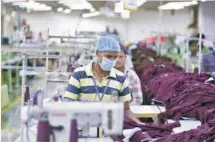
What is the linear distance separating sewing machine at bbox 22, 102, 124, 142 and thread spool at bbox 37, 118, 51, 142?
0.02 metres

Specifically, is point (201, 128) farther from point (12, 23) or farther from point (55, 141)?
point (12, 23)

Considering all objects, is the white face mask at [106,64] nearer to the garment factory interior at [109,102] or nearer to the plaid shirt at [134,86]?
the garment factory interior at [109,102]

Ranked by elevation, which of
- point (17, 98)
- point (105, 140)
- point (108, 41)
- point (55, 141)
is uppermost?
point (108, 41)

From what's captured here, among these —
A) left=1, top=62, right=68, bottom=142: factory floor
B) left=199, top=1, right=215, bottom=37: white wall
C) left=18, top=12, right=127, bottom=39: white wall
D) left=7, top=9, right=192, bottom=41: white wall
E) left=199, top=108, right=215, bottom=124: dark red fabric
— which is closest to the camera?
left=199, top=108, right=215, bottom=124: dark red fabric

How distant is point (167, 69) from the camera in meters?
7.10

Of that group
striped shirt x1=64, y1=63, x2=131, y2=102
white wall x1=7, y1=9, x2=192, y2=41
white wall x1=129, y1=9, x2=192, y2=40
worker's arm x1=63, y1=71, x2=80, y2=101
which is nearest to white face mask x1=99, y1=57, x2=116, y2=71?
striped shirt x1=64, y1=63, x2=131, y2=102

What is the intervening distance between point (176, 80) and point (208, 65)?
1455 millimetres

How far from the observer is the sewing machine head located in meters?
2.02

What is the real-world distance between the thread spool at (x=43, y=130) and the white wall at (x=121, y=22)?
18936 mm

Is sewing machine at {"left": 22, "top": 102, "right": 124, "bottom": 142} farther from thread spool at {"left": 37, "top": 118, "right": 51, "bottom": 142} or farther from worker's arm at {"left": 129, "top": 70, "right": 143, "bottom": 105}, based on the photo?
worker's arm at {"left": 129, "top": 70, "right": 143, "bottom": 105}

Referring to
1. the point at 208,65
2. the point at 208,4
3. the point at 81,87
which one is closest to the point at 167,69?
the point at 208,65

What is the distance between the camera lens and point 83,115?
2113 mm

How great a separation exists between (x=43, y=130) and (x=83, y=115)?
0.65 feet

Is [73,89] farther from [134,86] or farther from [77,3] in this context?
[77,3]
